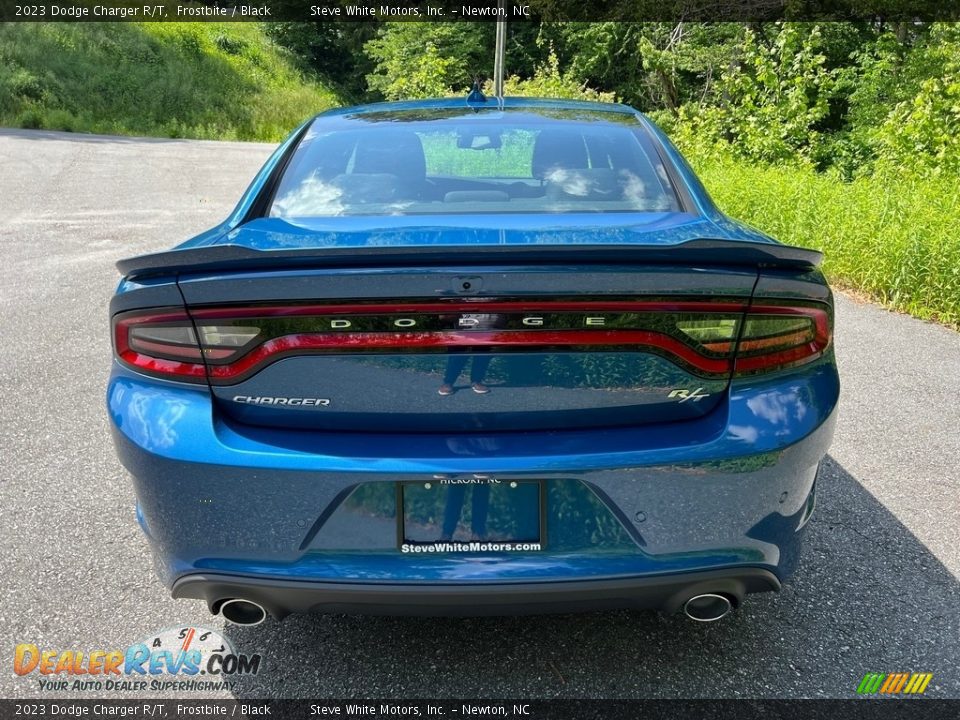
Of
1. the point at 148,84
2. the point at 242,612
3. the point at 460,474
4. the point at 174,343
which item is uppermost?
the point at 174,343

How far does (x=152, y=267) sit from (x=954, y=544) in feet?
9.53

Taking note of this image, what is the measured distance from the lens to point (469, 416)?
1.75 metres

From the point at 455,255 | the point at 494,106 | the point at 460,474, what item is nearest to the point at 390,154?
the point at 494,106

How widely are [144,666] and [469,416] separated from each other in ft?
4.28

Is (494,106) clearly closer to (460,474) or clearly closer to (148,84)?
(460,474)

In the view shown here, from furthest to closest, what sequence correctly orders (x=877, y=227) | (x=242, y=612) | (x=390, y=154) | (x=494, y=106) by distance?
1. (x=877, y=227)
2. (x=494, y=106)
3. (x=390, y=154)
4. (x=242, y=612)

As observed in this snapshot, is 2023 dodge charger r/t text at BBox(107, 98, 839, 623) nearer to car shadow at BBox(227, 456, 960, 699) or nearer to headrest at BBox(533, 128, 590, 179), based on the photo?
car shadow at BBox(227, 456, 960, 699)

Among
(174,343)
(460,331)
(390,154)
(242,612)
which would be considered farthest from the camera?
(390,154)

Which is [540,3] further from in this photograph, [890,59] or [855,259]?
[855,259]

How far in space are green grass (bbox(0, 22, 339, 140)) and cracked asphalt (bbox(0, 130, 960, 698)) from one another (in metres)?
26.5

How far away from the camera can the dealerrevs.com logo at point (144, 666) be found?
216 cm

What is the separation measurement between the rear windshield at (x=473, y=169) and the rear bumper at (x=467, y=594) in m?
1.06

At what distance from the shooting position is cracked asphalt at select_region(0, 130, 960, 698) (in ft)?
7.11

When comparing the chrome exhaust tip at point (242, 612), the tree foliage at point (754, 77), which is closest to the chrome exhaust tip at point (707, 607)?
the chrome exhaust tip at point (242, 612)
